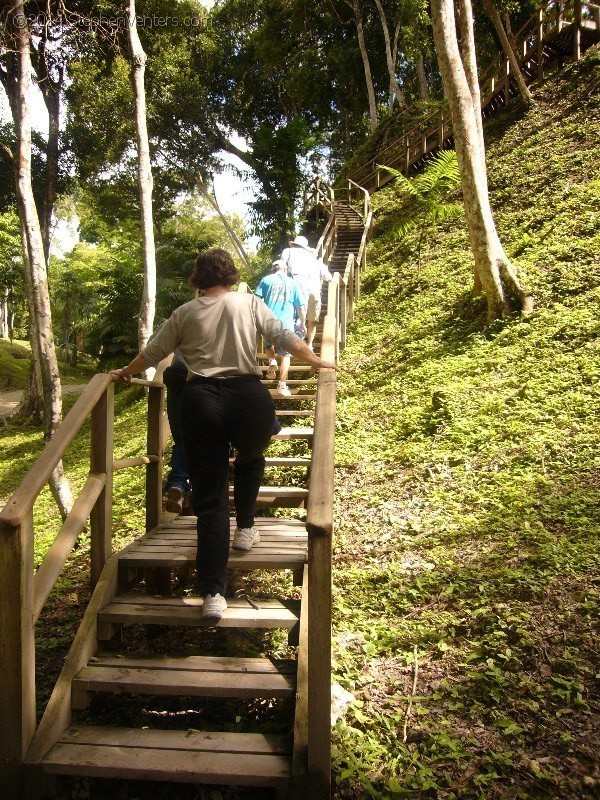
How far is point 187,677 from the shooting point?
2.54 metres

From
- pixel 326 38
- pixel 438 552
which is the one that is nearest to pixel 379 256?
pixel 438 552

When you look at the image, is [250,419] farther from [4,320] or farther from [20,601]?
[4,320]

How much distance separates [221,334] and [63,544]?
4.22 feet

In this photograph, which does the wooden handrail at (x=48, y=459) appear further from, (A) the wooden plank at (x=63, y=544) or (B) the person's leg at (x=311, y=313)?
(B) the person's leg at (x=311, y=313)

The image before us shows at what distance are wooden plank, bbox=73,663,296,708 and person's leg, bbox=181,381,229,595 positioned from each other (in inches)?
15.1

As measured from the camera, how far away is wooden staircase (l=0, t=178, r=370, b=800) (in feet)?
7.18

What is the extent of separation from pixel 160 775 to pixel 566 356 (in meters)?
5.99

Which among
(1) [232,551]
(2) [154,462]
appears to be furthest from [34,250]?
(1) [232,551]

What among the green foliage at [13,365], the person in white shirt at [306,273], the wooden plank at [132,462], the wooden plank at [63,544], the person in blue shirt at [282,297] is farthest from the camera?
the green foliage at [13,365]

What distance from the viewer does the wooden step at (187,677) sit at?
8.14 feet

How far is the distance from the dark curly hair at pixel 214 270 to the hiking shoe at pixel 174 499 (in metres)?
1.57

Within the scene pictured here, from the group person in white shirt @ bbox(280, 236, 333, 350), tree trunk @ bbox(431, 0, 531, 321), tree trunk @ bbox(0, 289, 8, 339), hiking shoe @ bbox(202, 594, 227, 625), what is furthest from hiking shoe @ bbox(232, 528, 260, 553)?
tree trunk @ bbox(0, 289, 8, 339)

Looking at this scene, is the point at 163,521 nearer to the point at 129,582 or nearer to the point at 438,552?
the point at 129,582

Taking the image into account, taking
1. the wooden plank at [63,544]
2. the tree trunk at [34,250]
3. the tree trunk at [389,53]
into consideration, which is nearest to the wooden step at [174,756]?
the wooden plank at [63,544]
